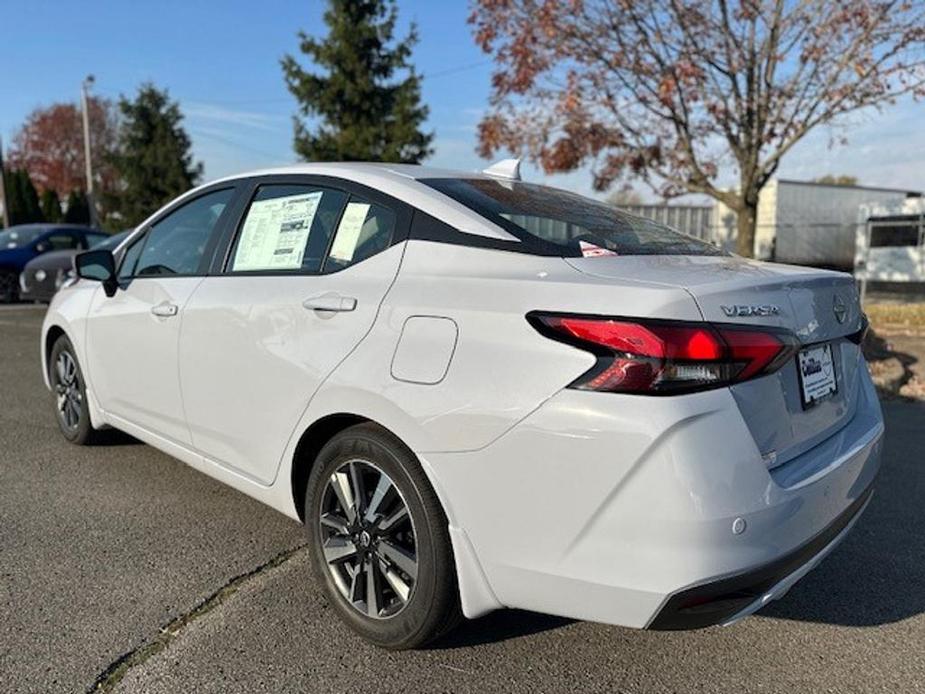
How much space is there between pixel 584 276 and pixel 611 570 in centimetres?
82

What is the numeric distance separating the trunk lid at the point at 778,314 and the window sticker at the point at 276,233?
1224 mm

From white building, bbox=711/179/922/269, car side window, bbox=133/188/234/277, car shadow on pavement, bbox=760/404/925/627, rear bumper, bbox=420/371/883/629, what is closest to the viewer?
rear bumper, bbox=420/371/883/629

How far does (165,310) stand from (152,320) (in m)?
0.15

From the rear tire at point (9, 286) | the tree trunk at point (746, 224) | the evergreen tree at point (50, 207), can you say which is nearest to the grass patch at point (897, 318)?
the tree trunk at point (746, 224)

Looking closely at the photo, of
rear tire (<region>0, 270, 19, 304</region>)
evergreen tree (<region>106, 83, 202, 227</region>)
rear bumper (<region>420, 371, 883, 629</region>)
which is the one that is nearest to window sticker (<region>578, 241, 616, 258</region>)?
rear bumper (<region>420, 371, 883, 629</region>)

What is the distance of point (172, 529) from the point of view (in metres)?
3.62

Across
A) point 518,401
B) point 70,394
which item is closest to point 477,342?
point 518,401

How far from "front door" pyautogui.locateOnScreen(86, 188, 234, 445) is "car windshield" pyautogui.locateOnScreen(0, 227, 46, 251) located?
38.0 ft

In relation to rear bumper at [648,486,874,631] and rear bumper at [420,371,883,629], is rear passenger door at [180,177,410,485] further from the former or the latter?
rear bumper at [648,486,874,631]

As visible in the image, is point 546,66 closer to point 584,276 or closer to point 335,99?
point 584,276

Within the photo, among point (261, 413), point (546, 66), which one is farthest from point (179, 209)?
point (546, 66)

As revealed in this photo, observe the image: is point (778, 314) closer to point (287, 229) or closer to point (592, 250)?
point (592, 250)

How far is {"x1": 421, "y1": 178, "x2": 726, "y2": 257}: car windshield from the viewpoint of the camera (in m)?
2.59

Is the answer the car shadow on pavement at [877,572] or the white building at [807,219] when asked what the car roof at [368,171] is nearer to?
the car shadow on pavement at [877,572]
